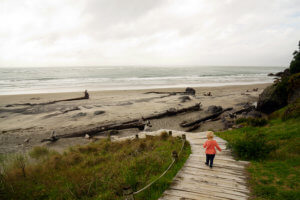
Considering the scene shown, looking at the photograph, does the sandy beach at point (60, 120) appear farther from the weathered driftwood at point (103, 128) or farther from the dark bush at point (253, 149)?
the dark bush at point (253, 149)

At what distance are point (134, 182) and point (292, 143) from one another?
21.2 ft

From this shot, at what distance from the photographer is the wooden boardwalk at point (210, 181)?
13.5ft

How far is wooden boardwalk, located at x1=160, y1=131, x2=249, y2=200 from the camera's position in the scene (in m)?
4.12

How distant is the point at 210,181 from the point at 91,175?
14.9 ft

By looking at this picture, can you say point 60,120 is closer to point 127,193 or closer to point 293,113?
point 127,193

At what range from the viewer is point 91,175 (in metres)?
6.20

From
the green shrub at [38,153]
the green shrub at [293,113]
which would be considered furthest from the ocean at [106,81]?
the green shrub at [293,113]

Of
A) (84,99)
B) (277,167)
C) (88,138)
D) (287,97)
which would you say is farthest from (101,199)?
(84,99)

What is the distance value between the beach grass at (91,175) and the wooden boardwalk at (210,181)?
30 centimetres

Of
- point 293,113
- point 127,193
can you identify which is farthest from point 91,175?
point 293,113

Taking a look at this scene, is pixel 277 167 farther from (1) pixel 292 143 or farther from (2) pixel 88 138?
(2) pixel 88 138

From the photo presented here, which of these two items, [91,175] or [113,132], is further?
[113,132]

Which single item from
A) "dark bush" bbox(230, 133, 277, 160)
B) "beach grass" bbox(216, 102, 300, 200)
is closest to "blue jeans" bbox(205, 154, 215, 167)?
"beach grass" bbox(216, 102, 300, 200)

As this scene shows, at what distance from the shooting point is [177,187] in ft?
14.8
